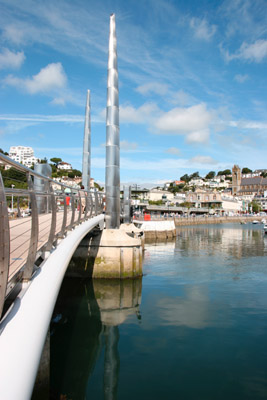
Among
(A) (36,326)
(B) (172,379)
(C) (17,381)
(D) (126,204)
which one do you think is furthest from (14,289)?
(D) (126,204)

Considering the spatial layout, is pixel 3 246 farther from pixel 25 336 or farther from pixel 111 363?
pixel 111 363

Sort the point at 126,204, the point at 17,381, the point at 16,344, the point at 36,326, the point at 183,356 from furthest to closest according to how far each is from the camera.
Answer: the point at 126,204 → the point at 183,356 → the point at 36,326 → the point at 16,344 → the point at 17,381

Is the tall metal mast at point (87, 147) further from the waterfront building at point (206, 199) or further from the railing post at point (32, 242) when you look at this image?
the waterfront building at point (206, 199)

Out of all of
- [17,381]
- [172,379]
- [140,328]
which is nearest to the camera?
[17,381]

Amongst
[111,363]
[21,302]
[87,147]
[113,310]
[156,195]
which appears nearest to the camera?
[21,302]

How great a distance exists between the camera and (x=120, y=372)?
815 cm

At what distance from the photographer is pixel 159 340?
9977 mm

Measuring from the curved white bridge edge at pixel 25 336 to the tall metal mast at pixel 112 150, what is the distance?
44.1 feet

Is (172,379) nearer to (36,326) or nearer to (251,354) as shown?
(251,354)

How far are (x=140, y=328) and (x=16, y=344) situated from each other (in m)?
8.85

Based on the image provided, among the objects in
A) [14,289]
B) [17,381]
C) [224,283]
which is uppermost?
[14,289]

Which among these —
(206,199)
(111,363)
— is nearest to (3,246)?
(111,363)

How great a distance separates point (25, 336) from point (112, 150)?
15941 mm

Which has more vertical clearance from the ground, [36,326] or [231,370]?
[36,326]
